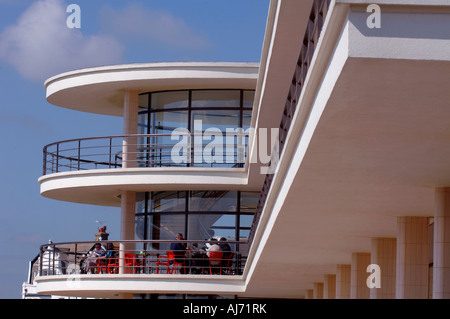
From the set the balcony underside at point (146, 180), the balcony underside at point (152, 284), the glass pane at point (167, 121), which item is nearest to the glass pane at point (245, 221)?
the balcony underside at point (146, 180)

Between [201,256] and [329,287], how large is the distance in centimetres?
403

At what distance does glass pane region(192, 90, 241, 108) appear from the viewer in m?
28.0

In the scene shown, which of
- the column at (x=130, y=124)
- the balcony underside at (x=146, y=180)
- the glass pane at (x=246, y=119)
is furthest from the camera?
the column at (x=130, y=124)

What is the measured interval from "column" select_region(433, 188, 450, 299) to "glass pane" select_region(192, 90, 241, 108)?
16.1m

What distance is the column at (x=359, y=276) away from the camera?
1916cm

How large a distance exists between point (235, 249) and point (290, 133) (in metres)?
17.6

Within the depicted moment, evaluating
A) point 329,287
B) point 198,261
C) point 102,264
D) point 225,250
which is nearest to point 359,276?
point 329,287

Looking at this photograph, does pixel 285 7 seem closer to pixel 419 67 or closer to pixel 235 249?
pixel 419 67

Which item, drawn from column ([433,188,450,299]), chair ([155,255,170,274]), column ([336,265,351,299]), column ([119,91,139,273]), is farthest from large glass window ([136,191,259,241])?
column ([433,188,450,299])

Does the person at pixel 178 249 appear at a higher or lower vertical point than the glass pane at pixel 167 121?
lower

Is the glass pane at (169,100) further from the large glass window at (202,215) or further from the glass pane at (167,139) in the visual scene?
the large glass window at (202,215)

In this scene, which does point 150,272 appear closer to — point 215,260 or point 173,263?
point 173,263

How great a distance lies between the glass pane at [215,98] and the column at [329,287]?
21.7 ft
